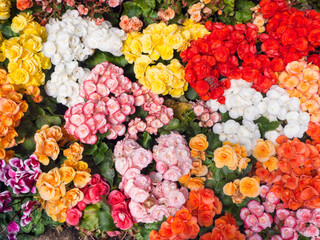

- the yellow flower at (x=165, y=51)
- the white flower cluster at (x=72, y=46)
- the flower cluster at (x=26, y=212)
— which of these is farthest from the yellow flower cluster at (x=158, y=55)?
the flower cluster at (x=26, y=212)

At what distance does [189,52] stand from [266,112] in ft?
2.12

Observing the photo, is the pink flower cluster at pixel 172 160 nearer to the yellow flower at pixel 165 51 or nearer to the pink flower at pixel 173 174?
the pink flower at pixel 173 174

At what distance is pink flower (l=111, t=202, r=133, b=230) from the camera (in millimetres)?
1475

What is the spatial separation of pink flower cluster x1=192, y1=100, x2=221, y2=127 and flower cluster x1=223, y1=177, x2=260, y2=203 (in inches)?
16.1

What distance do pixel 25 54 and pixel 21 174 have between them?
681 millimetres

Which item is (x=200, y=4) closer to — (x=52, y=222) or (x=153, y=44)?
(x=153, y=44)

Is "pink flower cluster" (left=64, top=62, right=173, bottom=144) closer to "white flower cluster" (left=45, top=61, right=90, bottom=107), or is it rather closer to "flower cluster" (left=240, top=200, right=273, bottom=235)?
"white flower cluster" (left=45, top=61, right=90, bottom=107)

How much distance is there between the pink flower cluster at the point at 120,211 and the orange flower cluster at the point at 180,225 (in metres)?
0.17

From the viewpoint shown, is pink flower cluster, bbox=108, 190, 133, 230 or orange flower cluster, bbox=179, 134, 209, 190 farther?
orange flower cluster, bbox=179, 134, 209, 190

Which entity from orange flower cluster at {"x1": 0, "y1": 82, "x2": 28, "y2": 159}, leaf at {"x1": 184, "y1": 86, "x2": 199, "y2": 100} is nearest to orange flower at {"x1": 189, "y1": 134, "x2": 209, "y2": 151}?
leaf at {"x1": 184, "y1": 86, "x2": 199, "y2": 100}

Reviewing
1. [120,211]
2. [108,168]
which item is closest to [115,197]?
[120,211]

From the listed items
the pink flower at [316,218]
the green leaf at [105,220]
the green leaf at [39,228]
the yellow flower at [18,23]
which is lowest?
the green leaf at [39,228]

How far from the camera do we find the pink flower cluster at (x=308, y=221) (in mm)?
1602

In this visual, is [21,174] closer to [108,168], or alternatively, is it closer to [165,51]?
[108,168]
